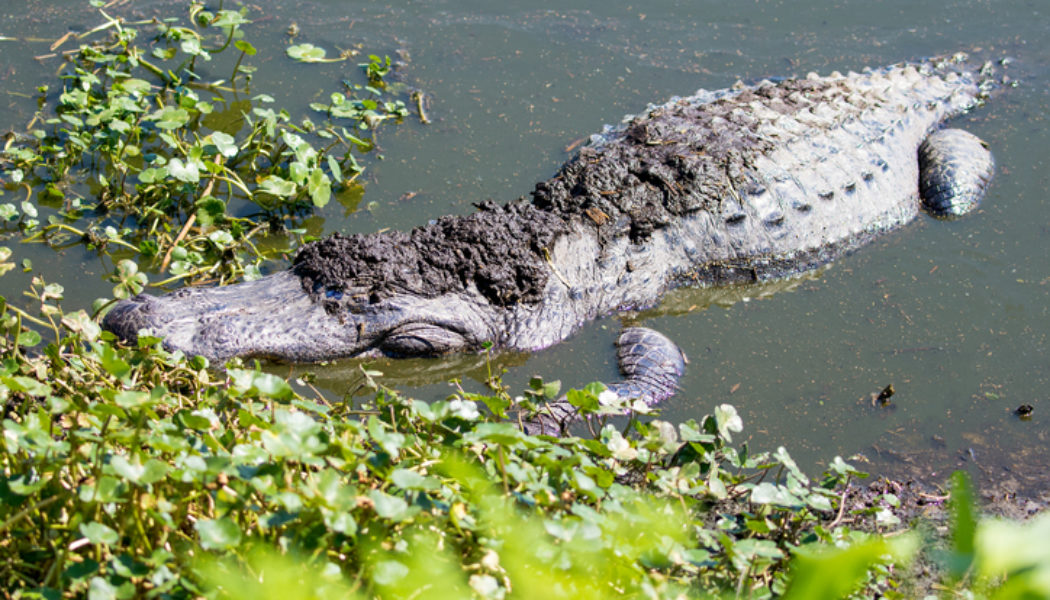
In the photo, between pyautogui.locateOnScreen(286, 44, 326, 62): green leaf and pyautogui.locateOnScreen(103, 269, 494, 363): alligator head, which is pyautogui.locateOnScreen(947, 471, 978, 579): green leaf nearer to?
pyautogui.locateOnScreen(103, 269, 494, 363): alligator head

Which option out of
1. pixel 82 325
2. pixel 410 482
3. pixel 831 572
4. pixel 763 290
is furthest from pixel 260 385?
pixel 763 290

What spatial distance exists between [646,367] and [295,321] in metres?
2.02

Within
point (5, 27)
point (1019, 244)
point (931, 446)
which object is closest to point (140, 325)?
point (931, 446)

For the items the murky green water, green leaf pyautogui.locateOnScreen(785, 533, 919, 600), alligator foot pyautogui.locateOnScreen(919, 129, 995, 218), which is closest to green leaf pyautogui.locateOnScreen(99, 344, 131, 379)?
the murky green water

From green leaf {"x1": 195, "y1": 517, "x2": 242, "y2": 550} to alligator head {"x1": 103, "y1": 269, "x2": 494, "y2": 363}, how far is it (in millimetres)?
2527

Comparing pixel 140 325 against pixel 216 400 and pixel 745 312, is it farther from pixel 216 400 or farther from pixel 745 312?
pixel 745 312

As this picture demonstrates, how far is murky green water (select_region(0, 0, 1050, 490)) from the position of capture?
4.98 metres

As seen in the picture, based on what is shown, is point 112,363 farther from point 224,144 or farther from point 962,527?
point 224,144

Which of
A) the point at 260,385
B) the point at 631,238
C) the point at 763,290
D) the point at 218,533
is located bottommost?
the point at 763,290

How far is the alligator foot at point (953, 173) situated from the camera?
654 centimetres

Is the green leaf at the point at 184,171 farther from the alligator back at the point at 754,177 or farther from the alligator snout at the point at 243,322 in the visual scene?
the alligator back at the point at 754,177

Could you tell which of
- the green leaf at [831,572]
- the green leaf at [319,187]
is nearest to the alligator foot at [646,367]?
the green leaf at [319,187]

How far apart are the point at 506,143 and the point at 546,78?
1.12 m

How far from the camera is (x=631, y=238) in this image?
18.4 ft
